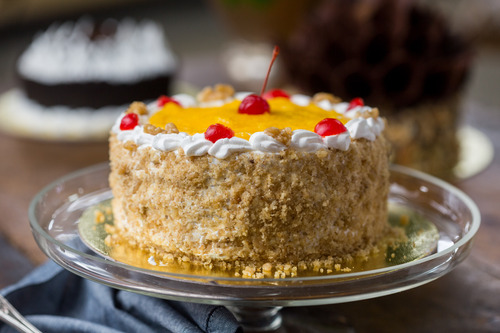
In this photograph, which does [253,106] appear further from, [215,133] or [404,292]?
[404,292]

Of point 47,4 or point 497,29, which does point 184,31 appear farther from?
point 497,29

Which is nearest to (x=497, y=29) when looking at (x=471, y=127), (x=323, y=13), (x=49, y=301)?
(x=471, y=127)

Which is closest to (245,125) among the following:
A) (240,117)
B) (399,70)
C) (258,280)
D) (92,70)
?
(240,117)

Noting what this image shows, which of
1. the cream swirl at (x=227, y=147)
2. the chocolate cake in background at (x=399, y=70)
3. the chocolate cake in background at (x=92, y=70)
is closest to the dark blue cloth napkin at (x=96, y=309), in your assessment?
the cream swirl at (x=227, y=147)

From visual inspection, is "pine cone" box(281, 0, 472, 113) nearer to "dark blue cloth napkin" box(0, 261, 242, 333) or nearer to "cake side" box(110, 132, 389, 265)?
"cake side" box(110, 132, 389, 265)

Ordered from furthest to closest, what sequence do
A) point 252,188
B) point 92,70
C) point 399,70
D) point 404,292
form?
point 92,70
point 399,70
point 404,292
point 252,188

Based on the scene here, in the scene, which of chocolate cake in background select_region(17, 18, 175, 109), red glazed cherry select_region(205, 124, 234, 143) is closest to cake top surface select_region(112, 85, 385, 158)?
red glazed cherry select_region(205, 124, 234, 143)
